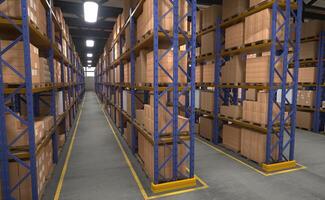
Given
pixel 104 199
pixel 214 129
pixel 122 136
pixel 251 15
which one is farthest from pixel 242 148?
pixel 122 136

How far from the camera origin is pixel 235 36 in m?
7.36

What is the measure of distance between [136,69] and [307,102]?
28.7ft

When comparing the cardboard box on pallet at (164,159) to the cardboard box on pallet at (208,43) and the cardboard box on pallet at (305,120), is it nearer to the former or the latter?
the cardboard box on pallet at (208,43)

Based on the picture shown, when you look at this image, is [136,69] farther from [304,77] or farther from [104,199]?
[304,77]

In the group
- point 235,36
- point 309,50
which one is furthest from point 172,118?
point 309,50

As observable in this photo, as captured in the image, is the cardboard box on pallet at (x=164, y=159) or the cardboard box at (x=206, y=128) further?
the cardboard box at (x=206, y=128)

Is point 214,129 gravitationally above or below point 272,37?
below

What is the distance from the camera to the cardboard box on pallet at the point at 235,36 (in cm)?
710

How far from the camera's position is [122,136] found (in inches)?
398

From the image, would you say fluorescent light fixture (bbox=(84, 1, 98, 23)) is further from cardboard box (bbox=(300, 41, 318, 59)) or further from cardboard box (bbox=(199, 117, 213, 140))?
cardboard box (bbox=(300, 41, 318, 59))

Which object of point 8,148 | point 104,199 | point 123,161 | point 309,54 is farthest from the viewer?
point 309,54

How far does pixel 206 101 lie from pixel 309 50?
237 inches

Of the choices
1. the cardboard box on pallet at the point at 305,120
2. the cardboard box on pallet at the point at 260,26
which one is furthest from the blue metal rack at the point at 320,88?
the cardboard box on pallet at the point at 260,26

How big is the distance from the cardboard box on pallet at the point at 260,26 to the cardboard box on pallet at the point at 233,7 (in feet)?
2.11
